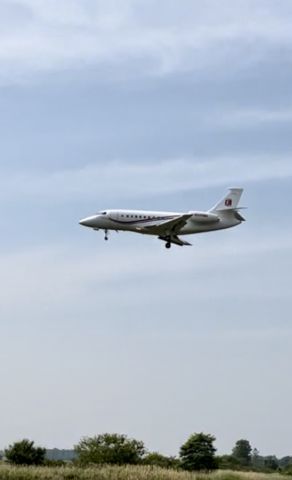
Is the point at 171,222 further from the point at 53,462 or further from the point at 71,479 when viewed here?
the point at 71,479

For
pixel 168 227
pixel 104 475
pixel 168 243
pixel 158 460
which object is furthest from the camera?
pixel 168 243

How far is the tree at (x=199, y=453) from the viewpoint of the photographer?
250 feet

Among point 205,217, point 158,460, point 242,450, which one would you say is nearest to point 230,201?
point 205,217

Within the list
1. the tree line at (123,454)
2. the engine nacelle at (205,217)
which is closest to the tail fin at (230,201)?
the engine nacelle at (205,217)

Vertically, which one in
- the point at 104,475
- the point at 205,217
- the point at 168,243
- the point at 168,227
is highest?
the point at 205,217

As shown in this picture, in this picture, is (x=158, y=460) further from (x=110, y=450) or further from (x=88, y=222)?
(x=88, y=222)

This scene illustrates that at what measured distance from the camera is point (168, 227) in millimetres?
108250

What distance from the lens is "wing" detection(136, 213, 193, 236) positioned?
Result: 4237 inches

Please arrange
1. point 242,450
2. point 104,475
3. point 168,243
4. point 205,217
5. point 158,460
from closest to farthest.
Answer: point 104,475, point 158,460, point 168,243, point 205,217, point 242,450

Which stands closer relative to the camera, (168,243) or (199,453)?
(199,453)

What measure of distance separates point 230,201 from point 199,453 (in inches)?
1848

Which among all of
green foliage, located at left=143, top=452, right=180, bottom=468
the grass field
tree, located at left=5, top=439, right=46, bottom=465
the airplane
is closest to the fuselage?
the airplane

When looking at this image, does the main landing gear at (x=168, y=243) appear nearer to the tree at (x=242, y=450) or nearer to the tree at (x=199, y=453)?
the tree at (x=199, y=453)

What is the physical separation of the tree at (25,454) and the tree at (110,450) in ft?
26.0
